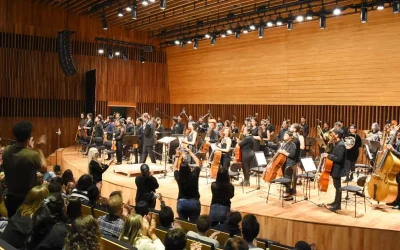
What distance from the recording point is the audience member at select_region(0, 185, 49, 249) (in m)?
3.33

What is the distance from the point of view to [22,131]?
3748mm

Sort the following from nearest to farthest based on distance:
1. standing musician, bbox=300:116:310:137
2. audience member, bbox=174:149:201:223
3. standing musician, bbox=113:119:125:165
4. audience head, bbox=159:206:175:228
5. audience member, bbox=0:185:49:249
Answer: audience member, bbox=0:185:49:249 → audience head, bbox=159:206:175:228 → audience member, bbox=174:149:201:223 → standing musician, bbox=113:119:125:165 → standing musician, bbox=300:116:310:137

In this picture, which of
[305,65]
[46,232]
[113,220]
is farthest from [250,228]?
[305,65]

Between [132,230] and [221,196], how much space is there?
2069 mm

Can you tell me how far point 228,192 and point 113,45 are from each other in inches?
558

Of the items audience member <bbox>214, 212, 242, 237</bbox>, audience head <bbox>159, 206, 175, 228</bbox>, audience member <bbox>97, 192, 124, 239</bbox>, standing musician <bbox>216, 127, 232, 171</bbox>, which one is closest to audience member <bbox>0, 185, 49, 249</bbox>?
audience member <bbox>97, 192, 124, 239</bbox>

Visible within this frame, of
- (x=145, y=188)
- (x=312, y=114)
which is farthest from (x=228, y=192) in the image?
(x=312, y=114)

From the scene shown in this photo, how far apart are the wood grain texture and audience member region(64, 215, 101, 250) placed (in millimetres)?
11300

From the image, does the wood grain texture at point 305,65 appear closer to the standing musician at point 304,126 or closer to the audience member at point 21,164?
the standing musician at point 304,126

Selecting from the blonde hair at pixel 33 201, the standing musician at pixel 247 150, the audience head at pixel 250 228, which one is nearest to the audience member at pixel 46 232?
the blonde hair at pixel 33 201

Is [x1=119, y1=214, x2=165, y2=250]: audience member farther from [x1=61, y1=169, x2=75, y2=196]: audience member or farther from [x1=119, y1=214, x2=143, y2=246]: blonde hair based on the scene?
[x1=61, y1=169, x2=75, y2=196]: audience member

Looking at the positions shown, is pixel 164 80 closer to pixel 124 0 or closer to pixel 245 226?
pixel 124 0

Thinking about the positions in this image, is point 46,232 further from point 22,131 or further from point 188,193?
point 188,193

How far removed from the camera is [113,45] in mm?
18172
